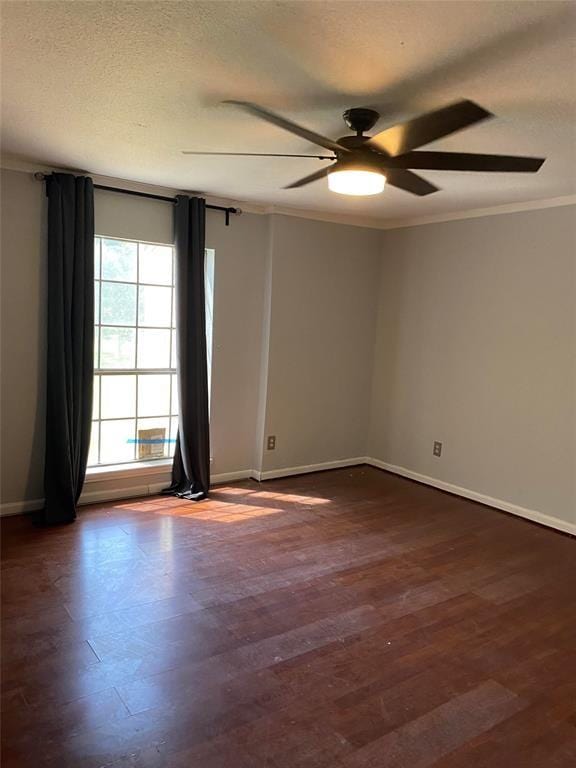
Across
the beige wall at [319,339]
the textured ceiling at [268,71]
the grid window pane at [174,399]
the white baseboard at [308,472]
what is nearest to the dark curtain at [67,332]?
the white baseboard at [308,472]

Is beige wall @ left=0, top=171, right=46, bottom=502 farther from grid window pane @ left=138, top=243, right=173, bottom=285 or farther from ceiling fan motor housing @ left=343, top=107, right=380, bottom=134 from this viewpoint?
ceiling fan motor housing @ left=343, top=107, right=380, bottom=134

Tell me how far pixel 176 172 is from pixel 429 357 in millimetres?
2610

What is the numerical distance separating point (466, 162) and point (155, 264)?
2.66m

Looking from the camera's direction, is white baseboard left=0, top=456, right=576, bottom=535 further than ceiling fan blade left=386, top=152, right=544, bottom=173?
Yes

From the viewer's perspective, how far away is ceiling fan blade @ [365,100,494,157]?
1.75m

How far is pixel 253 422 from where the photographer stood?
184 inches

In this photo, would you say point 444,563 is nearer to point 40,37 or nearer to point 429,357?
point 429,357

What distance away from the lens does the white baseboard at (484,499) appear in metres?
3.85

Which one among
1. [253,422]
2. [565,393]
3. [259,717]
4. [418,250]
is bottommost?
[259,717]

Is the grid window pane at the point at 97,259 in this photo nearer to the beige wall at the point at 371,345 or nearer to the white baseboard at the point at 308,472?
the beige wall at the point at 371,345

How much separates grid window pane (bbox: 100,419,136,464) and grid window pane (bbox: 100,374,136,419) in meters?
0.06

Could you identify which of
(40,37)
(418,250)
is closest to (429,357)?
(418,250)

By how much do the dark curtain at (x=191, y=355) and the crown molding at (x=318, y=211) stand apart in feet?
0.88

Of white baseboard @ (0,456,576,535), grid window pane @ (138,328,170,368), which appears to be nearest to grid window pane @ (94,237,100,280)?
grid window pane @ (138,328,170,368)
